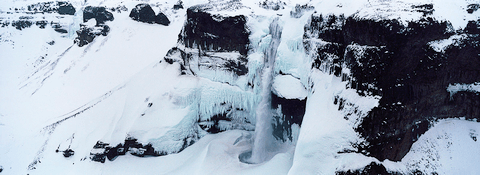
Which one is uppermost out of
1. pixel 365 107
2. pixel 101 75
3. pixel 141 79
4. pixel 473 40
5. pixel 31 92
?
pixel 473 40

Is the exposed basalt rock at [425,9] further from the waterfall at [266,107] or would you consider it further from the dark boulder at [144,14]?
the dark boulder at [144,14]

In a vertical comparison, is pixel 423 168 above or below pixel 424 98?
below

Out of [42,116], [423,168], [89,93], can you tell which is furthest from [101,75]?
[423,168]

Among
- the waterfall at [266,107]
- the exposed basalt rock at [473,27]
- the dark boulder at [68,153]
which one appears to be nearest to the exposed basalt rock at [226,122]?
the waterfall at [266,107]

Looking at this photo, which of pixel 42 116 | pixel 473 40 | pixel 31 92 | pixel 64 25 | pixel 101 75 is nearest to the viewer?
pixel 473 40

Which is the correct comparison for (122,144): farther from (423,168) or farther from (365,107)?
(423,168)

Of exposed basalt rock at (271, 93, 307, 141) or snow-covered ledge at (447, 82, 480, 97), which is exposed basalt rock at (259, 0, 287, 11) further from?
snow-covered ledge at (447, 82, 480, 97)
